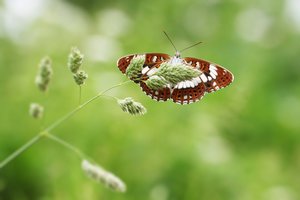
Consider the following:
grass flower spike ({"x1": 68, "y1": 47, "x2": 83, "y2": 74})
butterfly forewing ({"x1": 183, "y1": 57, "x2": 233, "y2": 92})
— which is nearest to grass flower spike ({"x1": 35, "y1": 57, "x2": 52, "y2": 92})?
grass flower spike ({"x1": 68, "y1": 47, "x2": 83, "y2": 74})

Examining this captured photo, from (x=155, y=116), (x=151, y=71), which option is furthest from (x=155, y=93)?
(x=155, y=116)

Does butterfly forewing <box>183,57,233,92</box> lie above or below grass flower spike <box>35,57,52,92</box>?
above

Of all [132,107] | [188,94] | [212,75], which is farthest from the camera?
[212,75]

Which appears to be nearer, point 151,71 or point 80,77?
point 80,77

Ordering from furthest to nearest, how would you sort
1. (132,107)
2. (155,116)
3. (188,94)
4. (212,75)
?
1. (155,116)
2. (212,75)
3. (188,94)
4. (132,107)

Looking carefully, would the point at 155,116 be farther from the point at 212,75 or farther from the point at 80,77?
the point at 80,77

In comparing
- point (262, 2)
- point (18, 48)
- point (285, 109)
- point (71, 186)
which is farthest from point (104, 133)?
point (262, 2)

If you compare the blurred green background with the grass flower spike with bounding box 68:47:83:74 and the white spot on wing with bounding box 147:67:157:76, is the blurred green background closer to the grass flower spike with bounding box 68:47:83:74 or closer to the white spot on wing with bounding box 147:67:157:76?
the white spot on wing with bounding box 147:67:157:76
